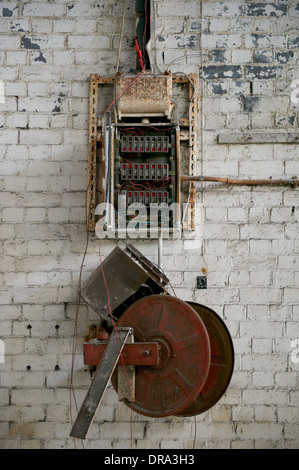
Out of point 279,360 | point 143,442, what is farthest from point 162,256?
point 143,442

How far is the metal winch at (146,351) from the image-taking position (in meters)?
2.55

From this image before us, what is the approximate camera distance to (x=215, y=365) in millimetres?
3170

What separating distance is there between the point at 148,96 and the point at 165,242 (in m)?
1.15

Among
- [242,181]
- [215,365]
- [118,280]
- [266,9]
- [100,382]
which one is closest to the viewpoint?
[100,382]

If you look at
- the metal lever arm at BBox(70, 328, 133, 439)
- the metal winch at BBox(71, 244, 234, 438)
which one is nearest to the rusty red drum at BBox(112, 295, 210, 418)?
the metal winch at BBox(71, 244, 234, 438)

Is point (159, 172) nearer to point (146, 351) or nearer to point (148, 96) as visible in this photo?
point (148, 96)

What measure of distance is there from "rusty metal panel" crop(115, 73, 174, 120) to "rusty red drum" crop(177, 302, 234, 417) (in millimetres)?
1507

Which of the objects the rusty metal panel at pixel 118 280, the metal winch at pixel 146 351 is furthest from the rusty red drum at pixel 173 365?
the rusty metal panel at pixel 118 280

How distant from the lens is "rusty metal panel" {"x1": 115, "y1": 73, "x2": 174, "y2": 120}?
3.22 meters

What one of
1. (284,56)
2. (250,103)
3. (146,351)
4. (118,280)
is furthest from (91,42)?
(146,351)

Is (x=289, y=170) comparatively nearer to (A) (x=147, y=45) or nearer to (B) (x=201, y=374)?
(A) (x=147, y=45)

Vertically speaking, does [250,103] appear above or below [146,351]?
above

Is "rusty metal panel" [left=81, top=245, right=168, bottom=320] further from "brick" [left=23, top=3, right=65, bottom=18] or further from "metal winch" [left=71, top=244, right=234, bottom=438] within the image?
"brick" [left=23, top=3, right=65, bottom=18]

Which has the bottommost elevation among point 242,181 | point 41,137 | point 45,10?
point 242,181
